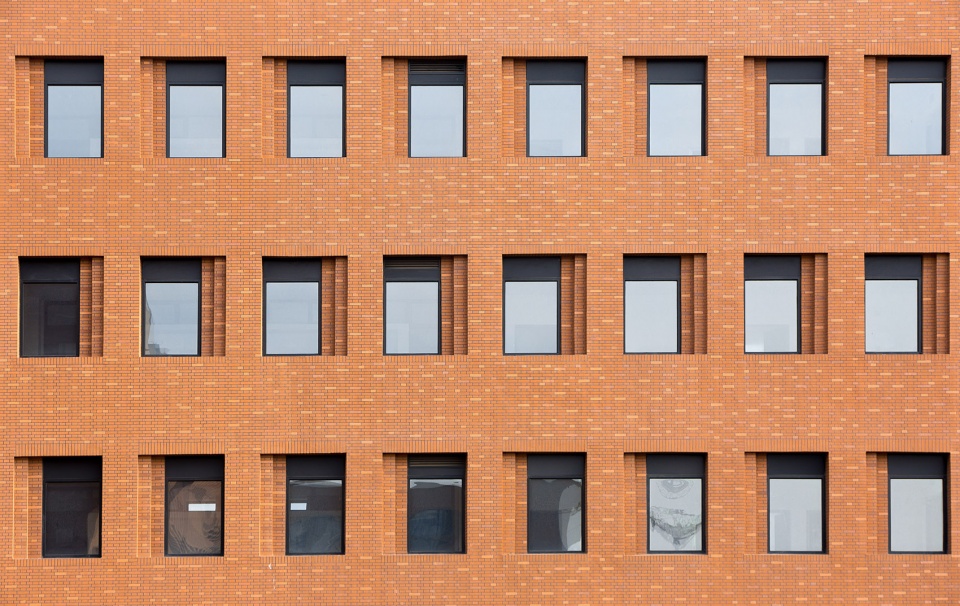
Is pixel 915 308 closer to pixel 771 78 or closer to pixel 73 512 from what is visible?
pixel 771 78

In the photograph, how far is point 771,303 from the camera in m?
15.4

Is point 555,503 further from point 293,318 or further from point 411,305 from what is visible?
point 293,318

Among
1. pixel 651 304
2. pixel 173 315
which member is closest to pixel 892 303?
pixel 651 304

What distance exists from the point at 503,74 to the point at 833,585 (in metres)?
9.61

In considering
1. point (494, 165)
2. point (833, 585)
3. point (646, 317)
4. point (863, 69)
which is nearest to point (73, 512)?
point (494, 165)

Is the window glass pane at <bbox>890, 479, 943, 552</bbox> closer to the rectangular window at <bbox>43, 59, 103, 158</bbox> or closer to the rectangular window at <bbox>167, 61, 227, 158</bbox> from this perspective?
the rectangular window at <bbox>167, 61, 227, 158</bbox>

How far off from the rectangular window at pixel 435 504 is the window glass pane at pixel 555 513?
1.13 meters

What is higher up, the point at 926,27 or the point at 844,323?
the point at 926,27

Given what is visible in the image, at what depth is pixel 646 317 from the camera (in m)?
15.4

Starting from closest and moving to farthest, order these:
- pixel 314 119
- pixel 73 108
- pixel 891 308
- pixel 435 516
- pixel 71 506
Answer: pixel 71 506 → pixel 435 516 → pixel 891 308 → pixel 73 108 → pixel 314 119

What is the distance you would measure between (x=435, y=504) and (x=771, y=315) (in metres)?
6.21

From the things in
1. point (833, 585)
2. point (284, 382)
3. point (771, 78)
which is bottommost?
point (833, 585)

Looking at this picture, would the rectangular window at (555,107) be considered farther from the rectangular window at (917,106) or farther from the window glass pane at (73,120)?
the window glass pane at (73,120)

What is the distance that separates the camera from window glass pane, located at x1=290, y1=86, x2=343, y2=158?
15438 millimetres
